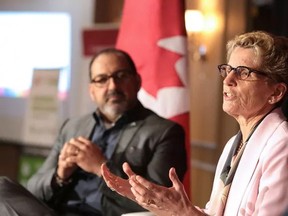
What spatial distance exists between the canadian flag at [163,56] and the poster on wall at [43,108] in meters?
1.56

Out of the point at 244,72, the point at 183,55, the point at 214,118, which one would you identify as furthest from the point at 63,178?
the point at 214,118

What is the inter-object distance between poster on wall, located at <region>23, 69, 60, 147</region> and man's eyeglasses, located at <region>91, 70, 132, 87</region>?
1.96 meters

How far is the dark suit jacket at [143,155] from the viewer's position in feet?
7.36

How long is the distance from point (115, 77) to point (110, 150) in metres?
0.31

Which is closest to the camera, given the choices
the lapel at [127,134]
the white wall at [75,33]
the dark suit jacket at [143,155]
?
the dark suit jacket at [143,155]

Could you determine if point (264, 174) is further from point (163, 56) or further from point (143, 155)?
point (163, 56)

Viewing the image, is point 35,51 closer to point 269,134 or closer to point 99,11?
point 99,11

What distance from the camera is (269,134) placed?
5.27 feet

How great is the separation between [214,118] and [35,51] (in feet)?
4.99

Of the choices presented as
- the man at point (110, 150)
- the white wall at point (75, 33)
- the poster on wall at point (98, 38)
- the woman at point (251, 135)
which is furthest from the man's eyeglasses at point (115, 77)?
the white wall at point (75, 33)

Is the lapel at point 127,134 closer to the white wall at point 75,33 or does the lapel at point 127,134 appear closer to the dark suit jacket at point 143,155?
the dark suit jacket at point 143,155

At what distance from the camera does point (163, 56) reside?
2832 mm

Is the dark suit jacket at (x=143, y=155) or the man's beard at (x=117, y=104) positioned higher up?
the man's beard at (x=117, y=104)

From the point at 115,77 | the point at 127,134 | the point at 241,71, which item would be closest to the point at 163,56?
the point at 115,77
